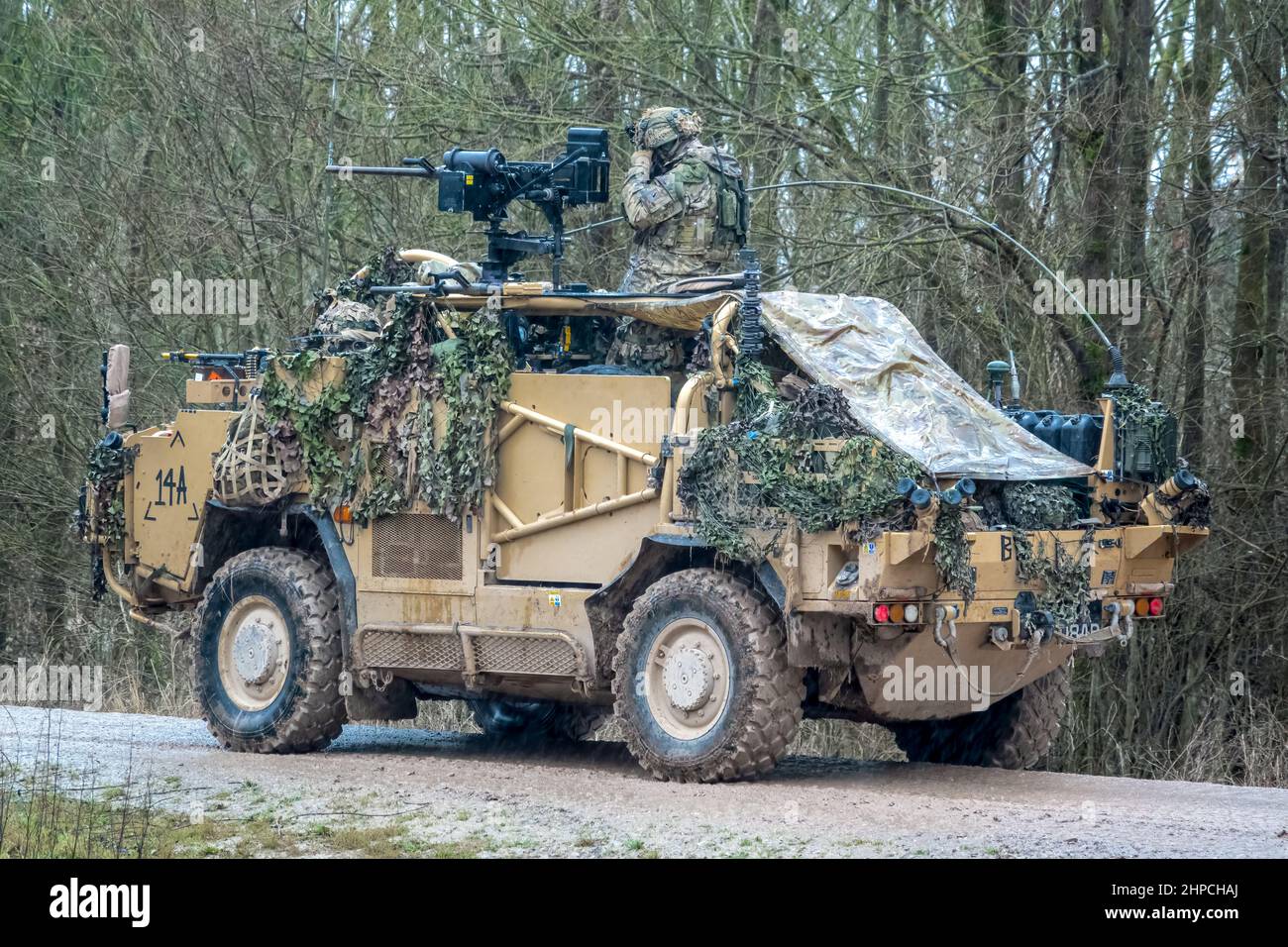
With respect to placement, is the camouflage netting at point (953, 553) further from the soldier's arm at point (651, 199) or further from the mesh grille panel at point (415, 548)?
the mesh grille panel at point (415, 548)

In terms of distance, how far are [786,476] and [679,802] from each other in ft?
5.38

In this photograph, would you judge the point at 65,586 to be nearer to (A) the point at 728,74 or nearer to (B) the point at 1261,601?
(A) the point at 728,74

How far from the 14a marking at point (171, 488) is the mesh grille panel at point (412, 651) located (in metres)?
1.74

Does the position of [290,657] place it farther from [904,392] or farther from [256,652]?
[904,392]

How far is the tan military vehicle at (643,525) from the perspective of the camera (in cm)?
1054

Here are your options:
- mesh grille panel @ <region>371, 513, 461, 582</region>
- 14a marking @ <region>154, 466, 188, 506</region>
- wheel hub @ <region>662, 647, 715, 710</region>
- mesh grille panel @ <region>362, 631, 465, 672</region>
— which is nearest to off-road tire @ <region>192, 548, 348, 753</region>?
mesh grille panel @ <region>362, 631, 465, 672</region>

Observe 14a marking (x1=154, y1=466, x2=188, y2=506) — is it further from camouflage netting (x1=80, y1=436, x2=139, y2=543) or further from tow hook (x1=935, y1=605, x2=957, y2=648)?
tow hook (x1=935, y1=605, x2=957, y2=648)

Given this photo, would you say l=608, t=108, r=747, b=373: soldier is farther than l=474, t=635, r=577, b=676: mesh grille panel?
Yes

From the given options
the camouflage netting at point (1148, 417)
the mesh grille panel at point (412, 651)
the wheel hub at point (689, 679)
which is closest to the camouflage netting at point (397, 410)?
the mesh grille panel at point (412, 651)

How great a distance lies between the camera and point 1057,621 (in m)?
10.7

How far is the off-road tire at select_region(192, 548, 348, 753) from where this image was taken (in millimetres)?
12547

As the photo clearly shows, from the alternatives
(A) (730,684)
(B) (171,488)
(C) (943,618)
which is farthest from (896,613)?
(B) (171,488)

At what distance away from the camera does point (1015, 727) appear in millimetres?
12023
